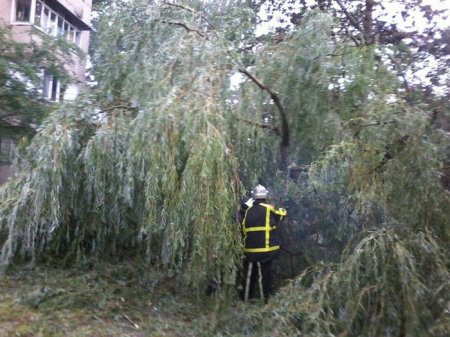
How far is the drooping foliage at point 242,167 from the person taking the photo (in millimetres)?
5719

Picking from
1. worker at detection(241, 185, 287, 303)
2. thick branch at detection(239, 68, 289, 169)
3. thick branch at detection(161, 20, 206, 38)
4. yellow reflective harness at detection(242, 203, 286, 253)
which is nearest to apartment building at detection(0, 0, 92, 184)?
thick branch at detection(161, 20, 206, 38)

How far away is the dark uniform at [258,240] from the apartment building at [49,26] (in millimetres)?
6518

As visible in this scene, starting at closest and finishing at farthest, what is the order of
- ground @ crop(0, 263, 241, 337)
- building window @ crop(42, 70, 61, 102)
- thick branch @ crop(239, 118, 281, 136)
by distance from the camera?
ground @ crop(0, 263, 241, 337) < thick branch @ crop(239, 118, 281, 136) < building window @ crop(42, 70, 61, 102)

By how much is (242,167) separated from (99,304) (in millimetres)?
2428

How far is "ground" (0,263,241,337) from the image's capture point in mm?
5672

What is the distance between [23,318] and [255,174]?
3342 mm

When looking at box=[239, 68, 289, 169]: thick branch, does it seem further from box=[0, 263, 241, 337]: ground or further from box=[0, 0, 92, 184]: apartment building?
box=[0, 0, 92, 184]: apartment building

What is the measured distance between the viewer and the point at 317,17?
24.2ft

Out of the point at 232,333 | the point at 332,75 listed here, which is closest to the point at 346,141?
the point at 332,75

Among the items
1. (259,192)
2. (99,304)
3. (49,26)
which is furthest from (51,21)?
(99,304)

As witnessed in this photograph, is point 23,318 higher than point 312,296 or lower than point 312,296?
lower

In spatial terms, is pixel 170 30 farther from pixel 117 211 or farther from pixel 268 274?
pixel 268 274

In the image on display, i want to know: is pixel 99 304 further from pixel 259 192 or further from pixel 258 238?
pixel 259 192

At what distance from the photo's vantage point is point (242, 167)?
7.18 meters
